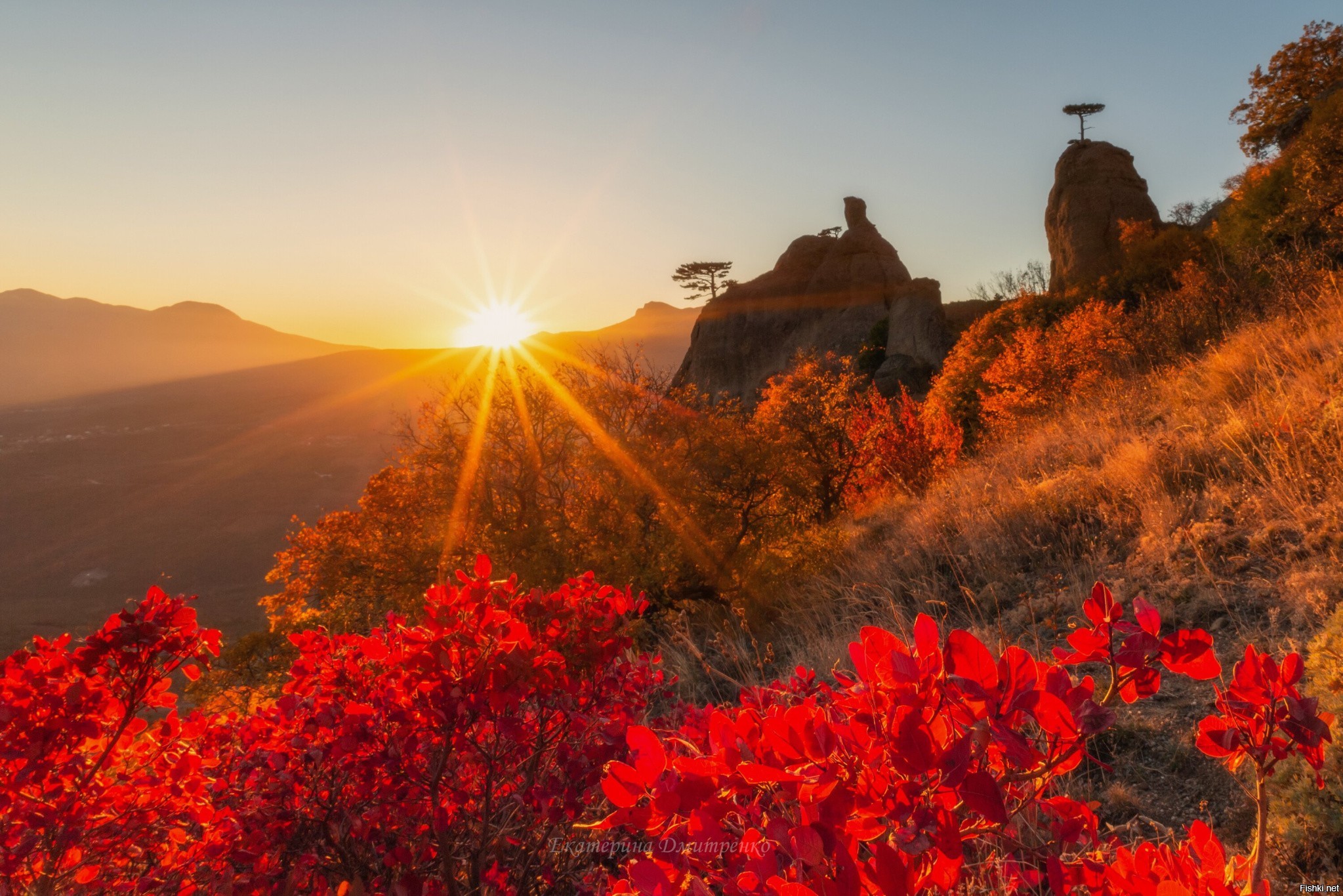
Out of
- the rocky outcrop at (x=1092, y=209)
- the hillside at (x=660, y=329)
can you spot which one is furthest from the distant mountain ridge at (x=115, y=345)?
the rocky outcrop at (x=1092, y=209)

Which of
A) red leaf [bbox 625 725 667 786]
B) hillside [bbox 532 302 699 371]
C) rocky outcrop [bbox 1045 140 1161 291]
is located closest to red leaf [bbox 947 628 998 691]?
red leaf [bbox 625 725 667 786]

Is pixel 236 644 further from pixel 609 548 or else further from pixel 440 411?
pixel 609 548

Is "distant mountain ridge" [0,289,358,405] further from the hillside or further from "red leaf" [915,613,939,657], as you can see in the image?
"red leaf" [915,613,939,657]

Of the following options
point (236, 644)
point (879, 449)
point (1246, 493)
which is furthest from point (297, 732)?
point (236, 644)

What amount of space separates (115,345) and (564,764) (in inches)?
8132

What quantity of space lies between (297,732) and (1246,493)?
225 inches

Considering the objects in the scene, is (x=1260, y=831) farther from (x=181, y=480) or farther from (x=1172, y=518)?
(x=181, y=480)

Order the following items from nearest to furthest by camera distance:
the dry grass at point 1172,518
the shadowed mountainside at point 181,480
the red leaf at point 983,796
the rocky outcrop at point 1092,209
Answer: the red leaf at point 983,796 → the dry grass at point 1172,518 → the rocky outcrop at point 1092,209 → the shadowed mountainside at point 181,480

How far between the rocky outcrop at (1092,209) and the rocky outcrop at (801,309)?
7.76 metres

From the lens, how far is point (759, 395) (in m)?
38.6

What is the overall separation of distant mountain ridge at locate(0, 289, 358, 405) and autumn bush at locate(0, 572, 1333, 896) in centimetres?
15295

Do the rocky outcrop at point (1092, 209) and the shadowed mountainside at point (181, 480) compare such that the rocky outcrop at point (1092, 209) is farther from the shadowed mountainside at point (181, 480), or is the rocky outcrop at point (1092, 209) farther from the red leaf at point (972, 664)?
the red leaf at point (972, 664)

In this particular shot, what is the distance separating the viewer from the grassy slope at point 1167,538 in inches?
115

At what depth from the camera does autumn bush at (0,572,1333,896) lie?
82cm
